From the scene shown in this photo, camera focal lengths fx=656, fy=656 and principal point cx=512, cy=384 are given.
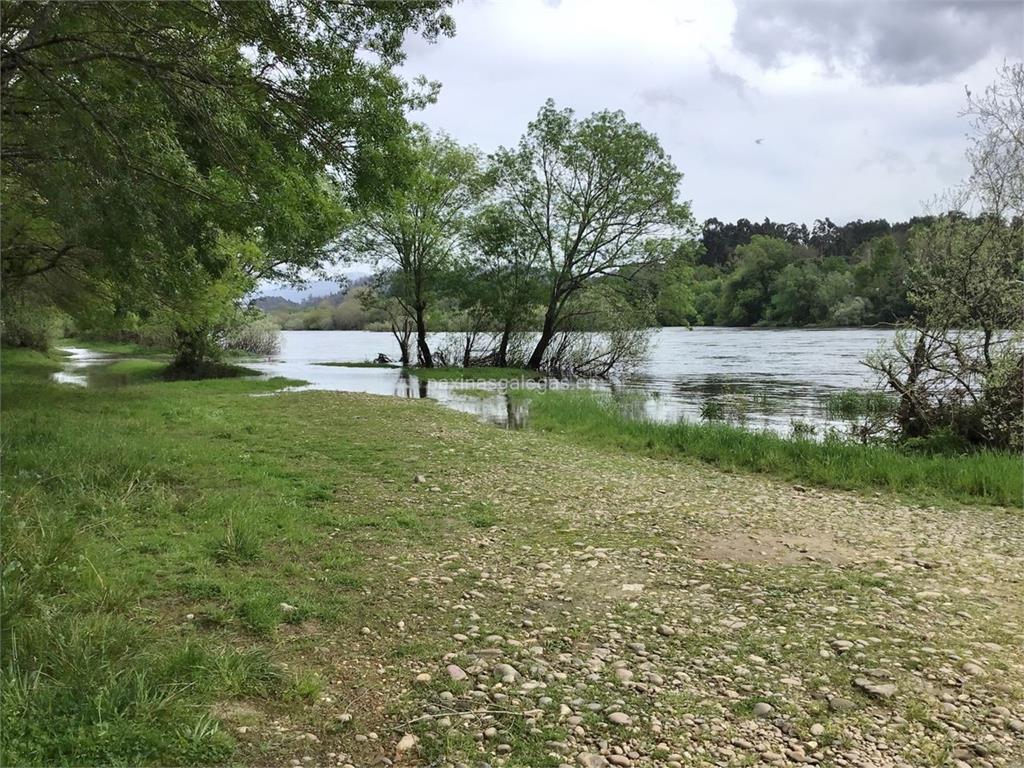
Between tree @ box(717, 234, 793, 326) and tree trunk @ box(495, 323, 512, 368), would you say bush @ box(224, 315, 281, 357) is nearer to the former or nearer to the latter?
tree trunk @ box(495, 323, 512, 368)

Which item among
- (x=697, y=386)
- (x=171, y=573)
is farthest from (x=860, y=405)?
(x=171, y=573)

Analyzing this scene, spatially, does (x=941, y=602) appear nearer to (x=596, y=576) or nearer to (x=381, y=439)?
(x=596, y=576)

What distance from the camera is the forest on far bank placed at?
121 feet

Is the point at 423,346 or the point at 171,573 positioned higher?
the point at 423,346

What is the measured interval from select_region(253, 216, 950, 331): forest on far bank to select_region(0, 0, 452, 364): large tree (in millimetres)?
29602

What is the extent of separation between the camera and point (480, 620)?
193 inches

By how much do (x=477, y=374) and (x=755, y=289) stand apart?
75571mm

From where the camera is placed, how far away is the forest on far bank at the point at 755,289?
3694cm

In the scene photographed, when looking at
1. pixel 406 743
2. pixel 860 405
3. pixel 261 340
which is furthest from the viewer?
pixel 261 340

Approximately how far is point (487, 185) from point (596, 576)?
33.8 m

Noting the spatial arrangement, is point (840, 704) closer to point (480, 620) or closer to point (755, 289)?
point (480, 620)

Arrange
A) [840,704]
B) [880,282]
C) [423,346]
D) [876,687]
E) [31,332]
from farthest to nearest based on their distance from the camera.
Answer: [880,282] → [423,346] → [31,332] → [876,687] → [840,704]

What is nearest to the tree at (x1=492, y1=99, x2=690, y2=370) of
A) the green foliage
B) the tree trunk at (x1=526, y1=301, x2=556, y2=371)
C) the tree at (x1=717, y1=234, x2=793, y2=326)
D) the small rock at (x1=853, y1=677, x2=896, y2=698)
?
the tree trunk at (x1=526, y1=301, x2=556, y2=371)

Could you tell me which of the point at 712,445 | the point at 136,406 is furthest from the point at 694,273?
the point at 136,406
